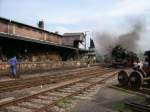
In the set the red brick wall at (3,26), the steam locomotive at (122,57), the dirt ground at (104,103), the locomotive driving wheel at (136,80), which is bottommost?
the dirt ground at (104,103)

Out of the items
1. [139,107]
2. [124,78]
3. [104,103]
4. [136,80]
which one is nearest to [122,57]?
[124,78]

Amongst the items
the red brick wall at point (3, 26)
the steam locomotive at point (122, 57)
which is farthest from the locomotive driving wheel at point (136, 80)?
the steam locomotive at point (122, 57)

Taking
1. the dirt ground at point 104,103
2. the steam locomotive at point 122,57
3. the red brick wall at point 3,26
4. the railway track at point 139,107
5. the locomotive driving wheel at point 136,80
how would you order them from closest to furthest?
the railway track at point 139,107
the dirt ground at point 104,103
the locomotive driving wheel at point 136,80
the red brick wall at point 3,26
the steam locomotive at point 122,57

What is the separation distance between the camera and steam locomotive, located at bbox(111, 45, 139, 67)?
39594 millimetres

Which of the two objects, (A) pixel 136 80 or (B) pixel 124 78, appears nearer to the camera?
(A) pixel 136 80

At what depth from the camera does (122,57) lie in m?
40.4

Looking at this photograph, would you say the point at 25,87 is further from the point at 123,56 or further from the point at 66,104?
the point at 123,56

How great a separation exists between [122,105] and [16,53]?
1817 cm

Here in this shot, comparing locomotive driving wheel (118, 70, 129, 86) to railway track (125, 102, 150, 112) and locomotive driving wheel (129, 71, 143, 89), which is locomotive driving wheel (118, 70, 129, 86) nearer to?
locomotive driving wheel (129, 71, 143, 89)

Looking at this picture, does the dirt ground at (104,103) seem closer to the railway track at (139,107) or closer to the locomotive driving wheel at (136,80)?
the railway track at (139,107)

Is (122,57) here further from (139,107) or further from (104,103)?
(139,107)

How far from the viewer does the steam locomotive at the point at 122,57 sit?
130ft

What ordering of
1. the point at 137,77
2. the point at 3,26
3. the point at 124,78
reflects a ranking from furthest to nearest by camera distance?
the point at 3,26, the point at 124,78, the point at 137,77

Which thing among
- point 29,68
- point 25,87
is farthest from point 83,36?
point 25,87
